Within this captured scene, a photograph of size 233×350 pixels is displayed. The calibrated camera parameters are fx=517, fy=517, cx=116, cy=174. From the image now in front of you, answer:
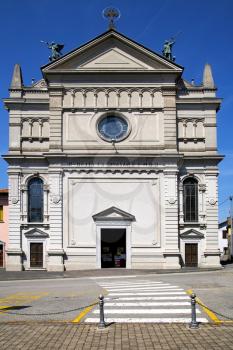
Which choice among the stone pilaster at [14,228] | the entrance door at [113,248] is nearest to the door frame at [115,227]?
the entrance door at [113,248]

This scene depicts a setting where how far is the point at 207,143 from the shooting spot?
39281 millimetres

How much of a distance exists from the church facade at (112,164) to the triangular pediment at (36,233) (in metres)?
0.07

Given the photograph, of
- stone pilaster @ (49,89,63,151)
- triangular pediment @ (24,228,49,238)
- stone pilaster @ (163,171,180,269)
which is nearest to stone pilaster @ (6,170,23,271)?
triangular pediment @ (24,228,49,238)

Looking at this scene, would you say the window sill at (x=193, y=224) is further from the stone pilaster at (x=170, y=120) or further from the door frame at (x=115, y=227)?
the stone pilaster at (x=170, y=120)

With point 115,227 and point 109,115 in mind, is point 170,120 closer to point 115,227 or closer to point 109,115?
point 109,115

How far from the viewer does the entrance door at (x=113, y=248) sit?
3850cm

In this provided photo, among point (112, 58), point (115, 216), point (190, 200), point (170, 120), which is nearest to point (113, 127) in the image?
point (170, 120)

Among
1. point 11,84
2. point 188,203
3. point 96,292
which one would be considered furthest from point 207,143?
point 96,292

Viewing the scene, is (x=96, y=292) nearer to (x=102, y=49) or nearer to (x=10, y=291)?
(x=10, y=291)

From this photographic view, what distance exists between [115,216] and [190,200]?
5850 millimetres

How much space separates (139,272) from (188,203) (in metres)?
7.23

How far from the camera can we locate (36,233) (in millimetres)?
38469

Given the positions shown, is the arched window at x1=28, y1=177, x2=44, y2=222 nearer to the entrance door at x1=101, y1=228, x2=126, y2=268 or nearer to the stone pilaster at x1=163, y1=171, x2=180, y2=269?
the entrance door at x1=101, y1=228, x2=126, y2=268

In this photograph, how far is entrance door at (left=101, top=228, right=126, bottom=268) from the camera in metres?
38.5
